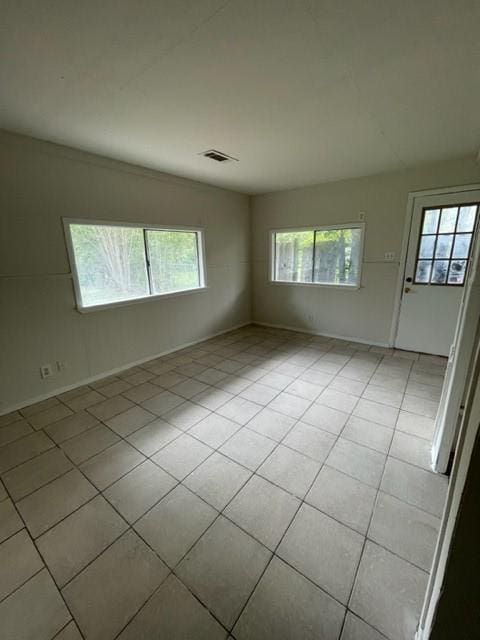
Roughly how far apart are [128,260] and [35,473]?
94.5 inches

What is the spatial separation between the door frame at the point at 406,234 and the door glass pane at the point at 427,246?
7.0 inches

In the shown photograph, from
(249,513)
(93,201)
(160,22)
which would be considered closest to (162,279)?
(93,201)

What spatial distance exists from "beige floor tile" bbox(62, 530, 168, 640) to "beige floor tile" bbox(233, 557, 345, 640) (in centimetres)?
44

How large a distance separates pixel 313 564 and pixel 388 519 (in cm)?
53

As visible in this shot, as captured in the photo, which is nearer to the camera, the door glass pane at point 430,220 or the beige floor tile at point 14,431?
the beige floor tile at point 14,431

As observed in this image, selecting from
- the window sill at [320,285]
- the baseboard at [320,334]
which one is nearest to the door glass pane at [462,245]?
the window sill at [320,285]

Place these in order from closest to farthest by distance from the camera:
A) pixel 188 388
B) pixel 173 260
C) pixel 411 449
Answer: pixel 411 449, pixel 188 388, pixel 173 260

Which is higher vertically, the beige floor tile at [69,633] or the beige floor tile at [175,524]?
the beige floor tile at [175,524]

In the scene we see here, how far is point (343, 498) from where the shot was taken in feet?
5.30

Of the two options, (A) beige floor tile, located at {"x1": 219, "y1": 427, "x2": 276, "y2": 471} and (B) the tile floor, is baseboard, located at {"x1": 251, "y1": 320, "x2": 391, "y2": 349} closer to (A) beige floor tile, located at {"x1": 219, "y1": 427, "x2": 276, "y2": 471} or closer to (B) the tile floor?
(B) the tile floor

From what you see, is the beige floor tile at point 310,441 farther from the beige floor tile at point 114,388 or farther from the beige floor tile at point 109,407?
the beige floor tile at point 114,388

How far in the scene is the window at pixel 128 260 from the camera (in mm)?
2914

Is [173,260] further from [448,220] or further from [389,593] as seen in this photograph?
[389,593]

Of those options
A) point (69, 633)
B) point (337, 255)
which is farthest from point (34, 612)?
point (337, 255)
